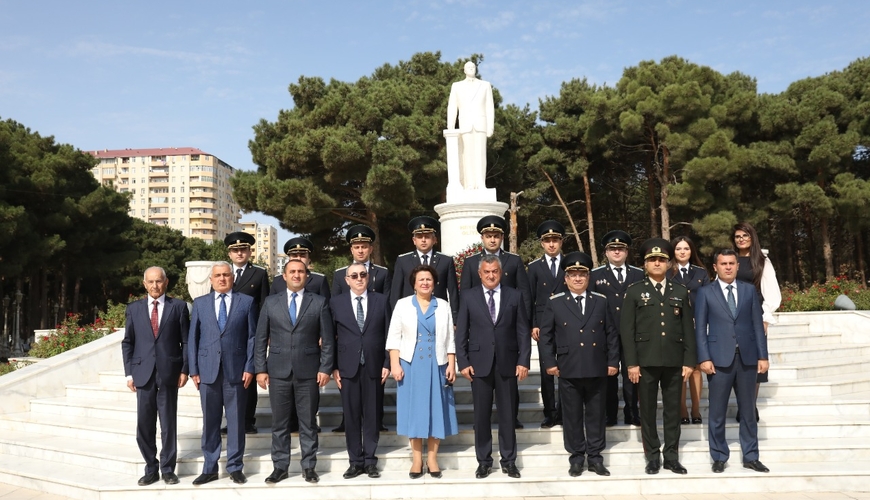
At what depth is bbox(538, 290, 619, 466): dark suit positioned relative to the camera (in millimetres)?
4859

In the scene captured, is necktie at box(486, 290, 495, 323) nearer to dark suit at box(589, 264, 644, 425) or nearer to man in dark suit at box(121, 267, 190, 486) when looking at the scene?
dark suit at box(589, 264, 644, 425)

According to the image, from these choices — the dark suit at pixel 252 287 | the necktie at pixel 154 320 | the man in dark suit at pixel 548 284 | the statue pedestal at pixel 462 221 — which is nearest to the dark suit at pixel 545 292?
the man in dark suit at pixel 548 284

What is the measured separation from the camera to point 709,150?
2056 centimetres

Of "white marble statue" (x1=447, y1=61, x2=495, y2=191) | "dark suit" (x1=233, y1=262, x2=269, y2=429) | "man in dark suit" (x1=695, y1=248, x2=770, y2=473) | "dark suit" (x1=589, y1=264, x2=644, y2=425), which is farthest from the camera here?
"white marble statue" (x1=447, y1=61, x2=495, y2=191)

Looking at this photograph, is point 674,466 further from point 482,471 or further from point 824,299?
point 824,299

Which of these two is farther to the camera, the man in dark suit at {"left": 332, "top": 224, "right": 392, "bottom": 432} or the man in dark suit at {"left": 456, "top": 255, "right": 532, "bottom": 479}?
the man in dark suit at {"left": 332, "top": 224, "right": 392, "bottom": 432}

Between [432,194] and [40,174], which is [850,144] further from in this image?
[40,174]

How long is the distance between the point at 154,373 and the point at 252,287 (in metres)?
1.25

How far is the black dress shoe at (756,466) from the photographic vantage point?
188 inches

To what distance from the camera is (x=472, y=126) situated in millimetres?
11211

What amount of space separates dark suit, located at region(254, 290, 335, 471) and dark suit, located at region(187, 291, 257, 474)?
0.57ft

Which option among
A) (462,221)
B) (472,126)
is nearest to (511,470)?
(462,221)

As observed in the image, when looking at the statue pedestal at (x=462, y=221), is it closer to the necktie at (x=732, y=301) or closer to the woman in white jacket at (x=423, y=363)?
the woman in white jacket at (x=423, y=363)

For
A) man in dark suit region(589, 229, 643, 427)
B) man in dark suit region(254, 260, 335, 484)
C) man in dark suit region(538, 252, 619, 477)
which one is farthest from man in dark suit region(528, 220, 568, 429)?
man in dark suit region(254, 260, 335, 484)
